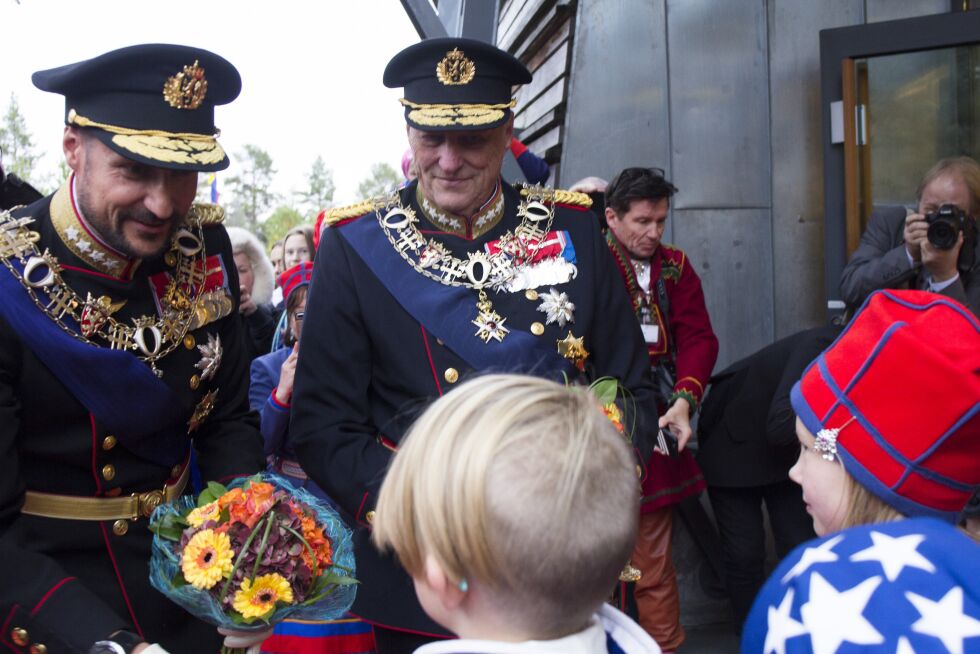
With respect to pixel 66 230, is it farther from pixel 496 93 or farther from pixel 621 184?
pixel 621 184

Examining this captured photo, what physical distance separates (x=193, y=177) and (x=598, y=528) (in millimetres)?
1329

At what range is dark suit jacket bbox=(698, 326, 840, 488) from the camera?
393cm

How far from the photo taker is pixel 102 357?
199 centimetres

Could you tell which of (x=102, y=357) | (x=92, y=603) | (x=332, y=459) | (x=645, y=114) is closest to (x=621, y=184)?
(x=645, y=114)

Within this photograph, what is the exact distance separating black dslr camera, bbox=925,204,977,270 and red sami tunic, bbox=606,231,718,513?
0.96 m

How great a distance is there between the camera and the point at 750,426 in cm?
397

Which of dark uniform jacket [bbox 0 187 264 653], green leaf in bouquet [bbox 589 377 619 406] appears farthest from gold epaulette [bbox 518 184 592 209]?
dark uniform jacket [bbox 0 187 264 653]

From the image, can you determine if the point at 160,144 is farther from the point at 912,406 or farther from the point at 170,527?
the point at 912,406

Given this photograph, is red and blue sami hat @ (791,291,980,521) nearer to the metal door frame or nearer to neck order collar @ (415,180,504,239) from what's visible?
neck order collar @ (415,180,504,239)

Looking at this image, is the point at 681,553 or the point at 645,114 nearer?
the point at 681,553

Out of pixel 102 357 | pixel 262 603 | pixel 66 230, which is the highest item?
pixel 66 230

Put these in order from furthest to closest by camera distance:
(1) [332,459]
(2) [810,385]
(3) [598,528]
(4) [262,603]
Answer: (1) [332,459] < (2) [810,385] < (4) [262,603] < (3) [598,528]

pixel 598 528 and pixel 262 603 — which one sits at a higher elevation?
pixel 598 528

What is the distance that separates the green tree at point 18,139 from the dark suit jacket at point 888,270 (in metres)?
23.5
